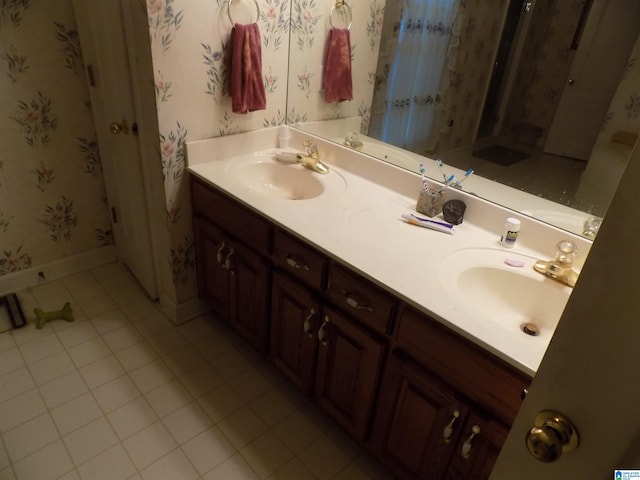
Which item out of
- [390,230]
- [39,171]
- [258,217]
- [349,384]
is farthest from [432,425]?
[39,171]

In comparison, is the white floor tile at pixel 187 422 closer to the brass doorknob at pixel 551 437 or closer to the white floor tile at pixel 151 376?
the white floor tile at pixel 151 376

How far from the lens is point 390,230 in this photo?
1.30 metres

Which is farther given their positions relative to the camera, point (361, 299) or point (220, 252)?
point (220, 252)

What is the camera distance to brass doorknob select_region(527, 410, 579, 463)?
1.67ft

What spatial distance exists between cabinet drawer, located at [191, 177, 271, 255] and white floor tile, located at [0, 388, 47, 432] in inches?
36.5

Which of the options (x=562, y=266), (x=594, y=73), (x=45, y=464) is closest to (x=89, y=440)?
(x=45, y=464)

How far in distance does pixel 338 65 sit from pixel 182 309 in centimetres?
133

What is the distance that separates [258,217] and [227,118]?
0.57 m

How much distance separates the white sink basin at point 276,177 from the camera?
171 cm

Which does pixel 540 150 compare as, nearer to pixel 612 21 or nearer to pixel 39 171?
pixel 612 21

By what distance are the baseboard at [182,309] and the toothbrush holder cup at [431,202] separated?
118cm

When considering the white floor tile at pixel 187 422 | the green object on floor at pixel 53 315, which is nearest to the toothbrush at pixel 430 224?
the white floor tile at pixel 187 422

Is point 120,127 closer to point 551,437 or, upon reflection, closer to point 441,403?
point 441,403

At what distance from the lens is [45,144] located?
1.96m
